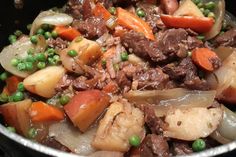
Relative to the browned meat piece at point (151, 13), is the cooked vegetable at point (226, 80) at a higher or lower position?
lower

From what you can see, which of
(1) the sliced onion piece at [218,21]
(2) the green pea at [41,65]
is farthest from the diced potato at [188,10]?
(2) the green pea at [41,65]

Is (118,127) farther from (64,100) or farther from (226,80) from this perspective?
(226,80)

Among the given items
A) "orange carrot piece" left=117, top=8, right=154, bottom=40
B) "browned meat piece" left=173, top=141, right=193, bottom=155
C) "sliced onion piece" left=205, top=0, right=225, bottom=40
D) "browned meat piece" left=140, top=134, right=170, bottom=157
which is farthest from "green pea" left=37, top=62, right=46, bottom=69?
"sliced onion piece" left=205, top=0, right=225, bottom=40

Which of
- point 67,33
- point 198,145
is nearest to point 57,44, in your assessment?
point 67,33

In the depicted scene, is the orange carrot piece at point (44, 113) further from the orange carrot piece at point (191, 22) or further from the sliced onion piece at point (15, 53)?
the orange carrot piece at point (191, 22)

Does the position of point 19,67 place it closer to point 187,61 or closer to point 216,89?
point 187,61

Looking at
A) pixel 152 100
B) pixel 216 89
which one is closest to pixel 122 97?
pixel 152 100
